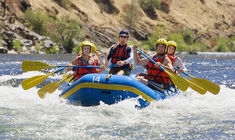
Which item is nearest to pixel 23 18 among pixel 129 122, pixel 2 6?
pixel 2 6

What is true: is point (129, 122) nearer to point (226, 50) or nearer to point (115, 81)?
point (115, 81)

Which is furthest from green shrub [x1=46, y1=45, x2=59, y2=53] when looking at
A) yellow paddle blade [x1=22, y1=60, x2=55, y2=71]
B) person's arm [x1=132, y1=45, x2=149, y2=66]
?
person's arm [x1=132, y1=45, x2=149, y2=66]

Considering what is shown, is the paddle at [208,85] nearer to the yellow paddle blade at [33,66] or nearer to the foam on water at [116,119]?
the foam on water at [116,119]

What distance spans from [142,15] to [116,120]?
54050 millimetres

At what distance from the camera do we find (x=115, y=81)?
6.65 meters

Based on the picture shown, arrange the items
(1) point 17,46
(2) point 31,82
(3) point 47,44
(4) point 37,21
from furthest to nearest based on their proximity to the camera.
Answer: (4) point 37,21 → (3) point 47,44 → (1) point 17,46 → (2) point 31,82

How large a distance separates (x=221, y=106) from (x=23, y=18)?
33.7m

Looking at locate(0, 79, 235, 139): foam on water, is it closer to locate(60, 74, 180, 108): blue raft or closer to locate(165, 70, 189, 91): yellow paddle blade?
locate(60, 74, 180, 108): blue raft

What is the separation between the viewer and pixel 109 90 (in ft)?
21.9

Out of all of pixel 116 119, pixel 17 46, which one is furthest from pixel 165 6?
pixel 116 119

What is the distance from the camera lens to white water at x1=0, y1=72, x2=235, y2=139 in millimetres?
4941

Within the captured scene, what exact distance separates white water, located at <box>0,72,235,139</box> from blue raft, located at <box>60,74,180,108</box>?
145 mm

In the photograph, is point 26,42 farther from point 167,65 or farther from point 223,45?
point 223,45

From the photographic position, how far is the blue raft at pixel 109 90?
21.8 ft
